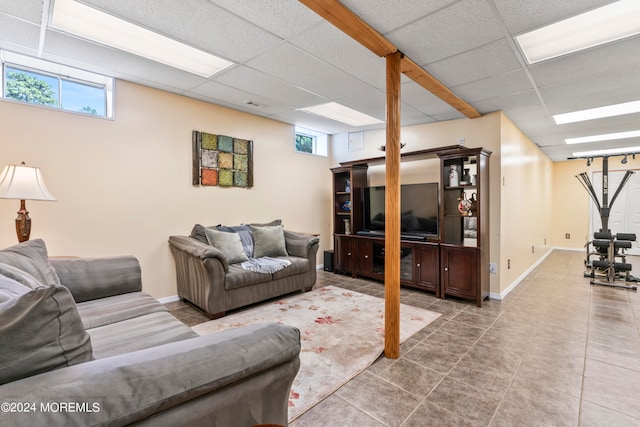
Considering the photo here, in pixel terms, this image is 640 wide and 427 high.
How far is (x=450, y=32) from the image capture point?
2.21 metres

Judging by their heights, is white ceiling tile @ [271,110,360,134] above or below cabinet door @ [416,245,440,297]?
above

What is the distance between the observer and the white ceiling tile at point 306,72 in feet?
8.59

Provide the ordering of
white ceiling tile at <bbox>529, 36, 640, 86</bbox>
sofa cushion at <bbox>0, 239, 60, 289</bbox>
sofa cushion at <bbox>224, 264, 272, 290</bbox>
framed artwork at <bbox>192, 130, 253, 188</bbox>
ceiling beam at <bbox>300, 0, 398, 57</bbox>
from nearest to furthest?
sofa cushion at <bbox>0, 239, 60, 289</bbox> → ceiling beam at <bbox>300, 0, 398, 57</bbox> → white ceiling tile at <bbox>529, 36, 640, 86</bbox> → sofa cushion at <bbox>224, 264, 272, 290</bbox> → framed artwork at <bbox>192, 130, 253, 188</bbox>

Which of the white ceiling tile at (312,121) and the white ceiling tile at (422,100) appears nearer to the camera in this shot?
the white ceiling tile at (422,100)

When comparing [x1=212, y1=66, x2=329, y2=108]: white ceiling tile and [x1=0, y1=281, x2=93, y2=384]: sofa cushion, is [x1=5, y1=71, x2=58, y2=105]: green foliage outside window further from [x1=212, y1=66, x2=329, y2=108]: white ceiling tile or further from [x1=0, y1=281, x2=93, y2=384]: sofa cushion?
[x1=0, y1=281, x2=93, y2=384]: sofa cushion

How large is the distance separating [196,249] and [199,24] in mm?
2055

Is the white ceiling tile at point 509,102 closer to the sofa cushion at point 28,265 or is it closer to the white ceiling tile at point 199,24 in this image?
the white ceiling tile at point 199,24

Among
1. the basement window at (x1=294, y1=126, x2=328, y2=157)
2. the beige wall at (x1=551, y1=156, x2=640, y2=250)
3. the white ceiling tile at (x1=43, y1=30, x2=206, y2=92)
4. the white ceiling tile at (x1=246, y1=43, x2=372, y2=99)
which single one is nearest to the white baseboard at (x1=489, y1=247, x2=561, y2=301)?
the beige wall at (x1=551, y1=156, x2=640, y2=250)

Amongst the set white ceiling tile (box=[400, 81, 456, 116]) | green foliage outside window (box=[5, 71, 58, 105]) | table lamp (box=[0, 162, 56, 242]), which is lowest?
table lamp (box=[0, 162, 56, 242])

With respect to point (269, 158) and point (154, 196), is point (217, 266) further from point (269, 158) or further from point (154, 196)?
point (269, 158)

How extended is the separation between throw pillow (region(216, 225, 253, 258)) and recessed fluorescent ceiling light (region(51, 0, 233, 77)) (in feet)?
6.14

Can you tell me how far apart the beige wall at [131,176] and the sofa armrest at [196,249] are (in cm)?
23

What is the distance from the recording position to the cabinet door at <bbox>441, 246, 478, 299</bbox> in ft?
11.9

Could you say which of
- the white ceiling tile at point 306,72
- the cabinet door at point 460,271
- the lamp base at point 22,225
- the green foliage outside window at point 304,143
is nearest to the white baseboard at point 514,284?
the cabinet door at point 460,271
